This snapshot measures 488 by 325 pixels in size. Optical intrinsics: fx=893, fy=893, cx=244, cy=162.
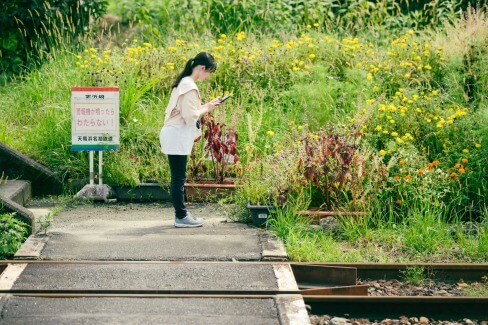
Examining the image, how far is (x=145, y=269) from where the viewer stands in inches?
315

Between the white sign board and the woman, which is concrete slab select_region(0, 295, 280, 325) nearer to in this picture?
the woman

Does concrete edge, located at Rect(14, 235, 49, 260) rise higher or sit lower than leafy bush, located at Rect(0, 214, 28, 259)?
lower

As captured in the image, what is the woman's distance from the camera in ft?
30.0

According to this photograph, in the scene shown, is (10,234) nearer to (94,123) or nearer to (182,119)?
(182,119)

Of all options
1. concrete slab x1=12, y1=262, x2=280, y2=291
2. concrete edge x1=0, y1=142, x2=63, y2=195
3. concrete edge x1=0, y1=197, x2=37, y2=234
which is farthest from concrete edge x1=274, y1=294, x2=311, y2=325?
concrete edge x1=0, y1=142, x2=63, y2=195

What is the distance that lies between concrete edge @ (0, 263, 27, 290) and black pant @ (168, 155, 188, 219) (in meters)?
1.93

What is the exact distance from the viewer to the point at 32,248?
859cm

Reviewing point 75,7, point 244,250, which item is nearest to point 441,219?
point 244,250

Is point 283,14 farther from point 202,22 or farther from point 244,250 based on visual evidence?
point 244,250

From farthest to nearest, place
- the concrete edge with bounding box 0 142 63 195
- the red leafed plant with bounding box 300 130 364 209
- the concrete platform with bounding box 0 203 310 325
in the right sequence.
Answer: the concrete edge with bounding box 0 142 63 195, the red leafed plant with bounding box 300 130 364 209, the concrete platform with bounding box 0 203 310 325

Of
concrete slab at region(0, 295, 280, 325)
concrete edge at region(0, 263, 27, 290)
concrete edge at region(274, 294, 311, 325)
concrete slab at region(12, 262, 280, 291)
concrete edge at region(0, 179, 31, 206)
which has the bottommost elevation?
concrete edge at region(0, 179, 31, 206)

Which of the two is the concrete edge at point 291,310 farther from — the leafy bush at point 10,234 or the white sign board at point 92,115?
the white sign board at point 92,115

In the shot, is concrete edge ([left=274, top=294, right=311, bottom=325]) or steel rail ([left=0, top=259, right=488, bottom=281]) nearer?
concrete edge ([left=274, top=294, right=311, bottom=325])

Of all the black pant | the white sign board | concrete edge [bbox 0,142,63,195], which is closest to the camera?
the black pant
